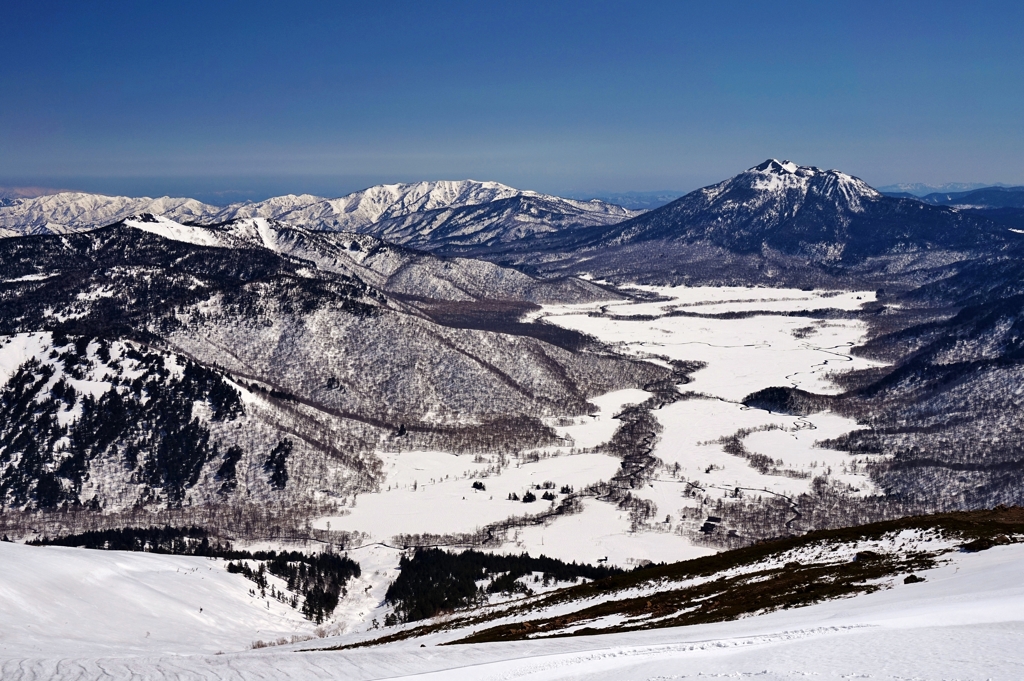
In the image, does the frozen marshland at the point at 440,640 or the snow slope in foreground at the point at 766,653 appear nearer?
the snow slope in foreground at the point at 766,653

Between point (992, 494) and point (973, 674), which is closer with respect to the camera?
point (973, 674)

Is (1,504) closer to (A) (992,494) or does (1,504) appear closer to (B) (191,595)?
(B) (191,595)

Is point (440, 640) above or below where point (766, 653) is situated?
below

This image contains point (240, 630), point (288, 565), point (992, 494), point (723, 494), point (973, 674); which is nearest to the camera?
point (973, 674)

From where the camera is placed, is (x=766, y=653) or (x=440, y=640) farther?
(x=440, y=640)

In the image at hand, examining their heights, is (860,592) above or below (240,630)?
above

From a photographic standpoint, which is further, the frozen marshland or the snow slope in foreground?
the frozen marshland

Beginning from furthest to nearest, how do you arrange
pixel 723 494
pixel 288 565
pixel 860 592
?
pixel 723 494
pixel 288 565
pixel 860 592

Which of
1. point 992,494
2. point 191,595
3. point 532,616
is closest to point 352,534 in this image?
point 191,595
